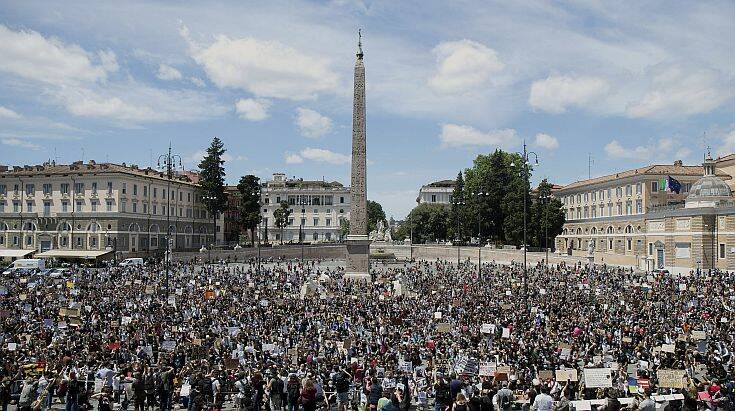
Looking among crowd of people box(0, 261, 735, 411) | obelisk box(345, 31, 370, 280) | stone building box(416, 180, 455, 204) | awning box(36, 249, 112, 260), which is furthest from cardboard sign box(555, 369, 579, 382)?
stone building box(416, 180, 455, 204)

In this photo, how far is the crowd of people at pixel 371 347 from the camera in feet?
45.3

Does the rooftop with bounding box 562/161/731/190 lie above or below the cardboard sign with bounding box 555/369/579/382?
above

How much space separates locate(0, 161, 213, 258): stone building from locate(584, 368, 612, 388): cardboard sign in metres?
56.6

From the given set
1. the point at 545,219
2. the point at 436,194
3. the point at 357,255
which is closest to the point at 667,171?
the point at 545,219

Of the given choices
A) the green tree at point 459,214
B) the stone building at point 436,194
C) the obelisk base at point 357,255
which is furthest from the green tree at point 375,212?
the obelisk base at point 357,255

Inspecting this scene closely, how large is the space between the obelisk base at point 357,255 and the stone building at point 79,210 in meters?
24.6

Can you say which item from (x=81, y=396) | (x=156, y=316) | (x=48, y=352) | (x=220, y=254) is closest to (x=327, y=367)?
(x=81, y=396)

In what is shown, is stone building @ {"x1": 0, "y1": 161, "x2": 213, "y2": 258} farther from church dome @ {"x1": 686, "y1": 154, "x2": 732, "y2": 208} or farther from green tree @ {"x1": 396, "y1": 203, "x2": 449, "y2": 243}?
church dome @ {"x1": 686, "y1": 154, "x2": 732, "y2": 208}

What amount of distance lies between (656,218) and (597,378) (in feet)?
146

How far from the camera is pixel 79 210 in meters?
68.6

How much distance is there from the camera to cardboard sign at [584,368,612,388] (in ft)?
46.3

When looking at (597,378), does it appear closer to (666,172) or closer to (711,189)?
(711,189)

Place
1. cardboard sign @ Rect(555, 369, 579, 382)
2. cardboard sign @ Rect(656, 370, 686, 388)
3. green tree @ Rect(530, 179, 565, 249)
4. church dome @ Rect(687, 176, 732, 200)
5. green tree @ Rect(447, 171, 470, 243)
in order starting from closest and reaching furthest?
cardboard sign @ Rect(656, 370, 686, 388) < cardboard sign @ Rect(555, 369, 579, 382) < church dome @ Rect(687, 176, 732, 200) < green tree @ Rect(530, 179, 565, 249) < green tree @ Rect(447, 171, 470, 243)

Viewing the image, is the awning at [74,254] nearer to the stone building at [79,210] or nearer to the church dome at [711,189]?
the stone building at [79,210]
